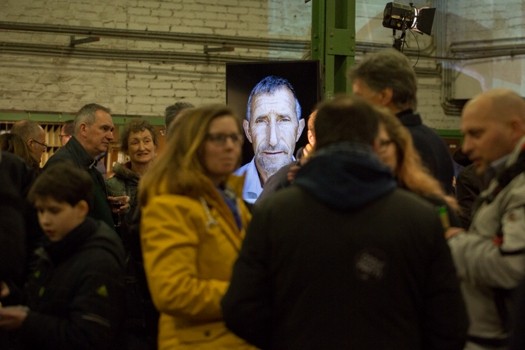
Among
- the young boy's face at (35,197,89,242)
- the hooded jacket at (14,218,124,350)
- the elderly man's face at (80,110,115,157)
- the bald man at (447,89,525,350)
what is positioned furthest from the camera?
the elderly man's face at (80,110,115,157)

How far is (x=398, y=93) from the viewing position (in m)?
2.73

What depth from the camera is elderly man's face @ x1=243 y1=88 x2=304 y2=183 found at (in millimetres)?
4719

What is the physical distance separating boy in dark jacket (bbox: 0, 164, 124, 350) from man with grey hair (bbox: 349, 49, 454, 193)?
0.98 metres

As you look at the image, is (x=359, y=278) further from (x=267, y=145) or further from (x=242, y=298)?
(x=267, y=145)

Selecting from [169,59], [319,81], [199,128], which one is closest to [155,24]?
[169,59]

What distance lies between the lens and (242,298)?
77.4 inches

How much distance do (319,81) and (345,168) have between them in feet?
9.55

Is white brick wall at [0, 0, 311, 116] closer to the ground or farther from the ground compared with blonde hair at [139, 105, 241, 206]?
farther from the ground

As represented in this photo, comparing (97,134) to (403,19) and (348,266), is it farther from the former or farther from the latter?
(403,19)

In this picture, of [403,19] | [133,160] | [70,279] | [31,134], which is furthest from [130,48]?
[70,279]

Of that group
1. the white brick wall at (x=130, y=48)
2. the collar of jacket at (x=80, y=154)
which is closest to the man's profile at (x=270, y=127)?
the collar of jacket at (x=80, y=154)

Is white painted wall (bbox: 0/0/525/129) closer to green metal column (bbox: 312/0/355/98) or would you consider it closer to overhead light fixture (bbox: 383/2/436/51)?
overhead light fixture (bbox: 383/2/436/51)

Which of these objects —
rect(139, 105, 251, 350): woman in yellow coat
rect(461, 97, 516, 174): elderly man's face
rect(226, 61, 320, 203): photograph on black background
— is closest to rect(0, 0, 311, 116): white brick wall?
rect(226, 61, 320, 203): photograph on black background

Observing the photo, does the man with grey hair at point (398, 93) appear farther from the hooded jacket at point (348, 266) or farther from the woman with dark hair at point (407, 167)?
the hooded jacket at point (348, 266)
